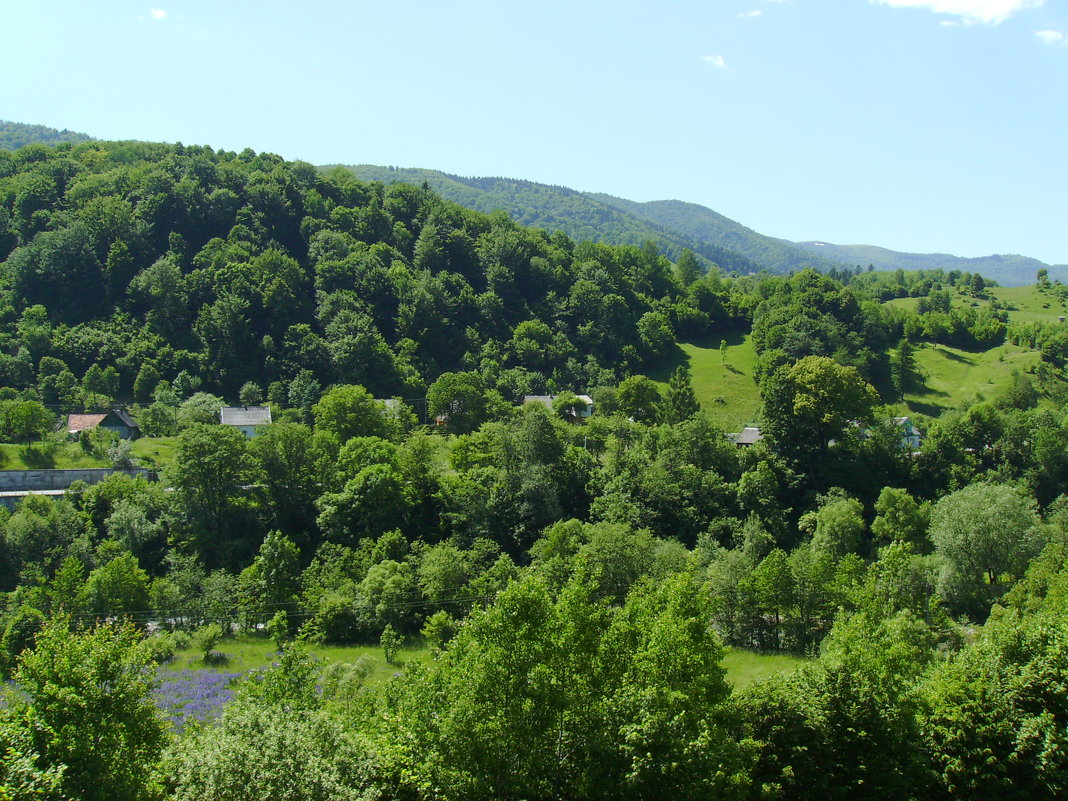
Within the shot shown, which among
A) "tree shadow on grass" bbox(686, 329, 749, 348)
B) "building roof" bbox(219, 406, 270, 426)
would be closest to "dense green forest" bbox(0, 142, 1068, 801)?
"tree shadow on grass" bbox(686, 329, 749, 348)

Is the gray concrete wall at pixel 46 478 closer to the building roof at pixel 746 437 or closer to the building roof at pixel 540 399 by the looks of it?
the building roof at pixel 540 399

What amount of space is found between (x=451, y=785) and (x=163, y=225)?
93409mm

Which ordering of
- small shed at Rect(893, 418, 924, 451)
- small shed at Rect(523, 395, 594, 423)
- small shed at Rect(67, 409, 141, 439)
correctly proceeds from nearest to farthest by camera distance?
small shed at Rect(893, 418, 924, 451), small shed at Rect(67, 409, 141, 439), small shed at Rect(523, 395, 594, 423)

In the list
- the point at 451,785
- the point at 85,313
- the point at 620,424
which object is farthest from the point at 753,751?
the point at 85,313

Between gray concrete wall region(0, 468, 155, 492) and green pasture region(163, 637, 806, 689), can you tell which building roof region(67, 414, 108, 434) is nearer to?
gray concrete wall region(0, 468, 155, 492)

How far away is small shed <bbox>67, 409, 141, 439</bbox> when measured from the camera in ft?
205

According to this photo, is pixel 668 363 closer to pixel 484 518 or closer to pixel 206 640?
pixel 484 518

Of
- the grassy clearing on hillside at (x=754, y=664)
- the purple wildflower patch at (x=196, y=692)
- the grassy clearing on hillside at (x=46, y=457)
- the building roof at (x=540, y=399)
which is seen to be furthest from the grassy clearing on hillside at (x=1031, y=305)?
the grassy clearing on hillside at (x=46, y=457)

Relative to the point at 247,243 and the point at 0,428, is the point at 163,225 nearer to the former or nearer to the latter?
the point at 247,243

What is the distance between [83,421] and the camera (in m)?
63.2

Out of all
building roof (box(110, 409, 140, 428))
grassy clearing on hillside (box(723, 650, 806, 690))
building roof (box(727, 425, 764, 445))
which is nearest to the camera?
grassy clearing on hillside (box(723, 650, 806, 690))

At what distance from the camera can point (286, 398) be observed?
76.4 m

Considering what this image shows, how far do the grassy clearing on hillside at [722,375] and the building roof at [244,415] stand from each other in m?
41.7

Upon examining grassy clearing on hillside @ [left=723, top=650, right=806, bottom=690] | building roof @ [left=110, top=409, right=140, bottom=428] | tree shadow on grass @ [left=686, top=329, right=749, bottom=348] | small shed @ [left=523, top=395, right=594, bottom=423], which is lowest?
building roof @ [left=110, top=409, right=140, bottom=428]
